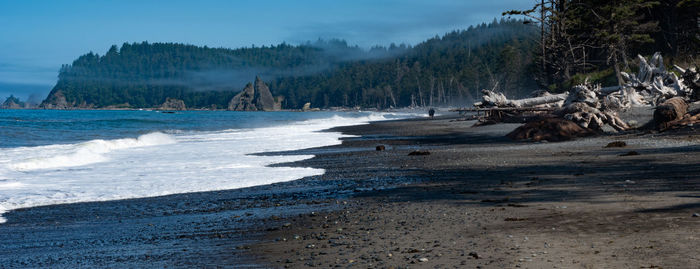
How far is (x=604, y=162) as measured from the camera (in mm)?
11547

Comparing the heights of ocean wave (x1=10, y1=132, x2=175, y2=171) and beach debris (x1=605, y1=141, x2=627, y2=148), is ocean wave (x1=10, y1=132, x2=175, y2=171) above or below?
below

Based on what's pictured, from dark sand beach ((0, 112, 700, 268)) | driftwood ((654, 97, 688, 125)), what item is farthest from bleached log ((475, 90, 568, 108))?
dark sand beach ((0, 112, 700, 268))

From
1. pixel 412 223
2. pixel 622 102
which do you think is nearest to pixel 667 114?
pixel 622 102

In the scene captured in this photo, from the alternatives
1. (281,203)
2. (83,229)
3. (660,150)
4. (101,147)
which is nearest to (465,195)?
(281,203)

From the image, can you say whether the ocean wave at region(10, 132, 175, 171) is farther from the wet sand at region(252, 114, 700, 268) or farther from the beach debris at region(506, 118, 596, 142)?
the beach debris at region(506, 118, 596, 142)

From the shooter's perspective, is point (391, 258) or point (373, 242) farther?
point (373, 242)

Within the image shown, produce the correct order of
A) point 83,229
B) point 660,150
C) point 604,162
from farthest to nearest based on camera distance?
point 660,150
point 604,162
point 83,229

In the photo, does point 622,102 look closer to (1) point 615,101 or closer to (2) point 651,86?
(2) point 651,86

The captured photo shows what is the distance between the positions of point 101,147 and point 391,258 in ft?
69.1

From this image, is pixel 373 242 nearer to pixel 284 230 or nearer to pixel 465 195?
pixel 284 230

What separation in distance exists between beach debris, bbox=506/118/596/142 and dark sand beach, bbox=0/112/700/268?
6.06 m

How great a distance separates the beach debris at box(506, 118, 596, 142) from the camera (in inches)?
730

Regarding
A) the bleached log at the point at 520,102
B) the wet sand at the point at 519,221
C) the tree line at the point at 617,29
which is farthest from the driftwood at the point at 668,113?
the tree line at the point at 617,29

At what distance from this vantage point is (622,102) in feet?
85.4
